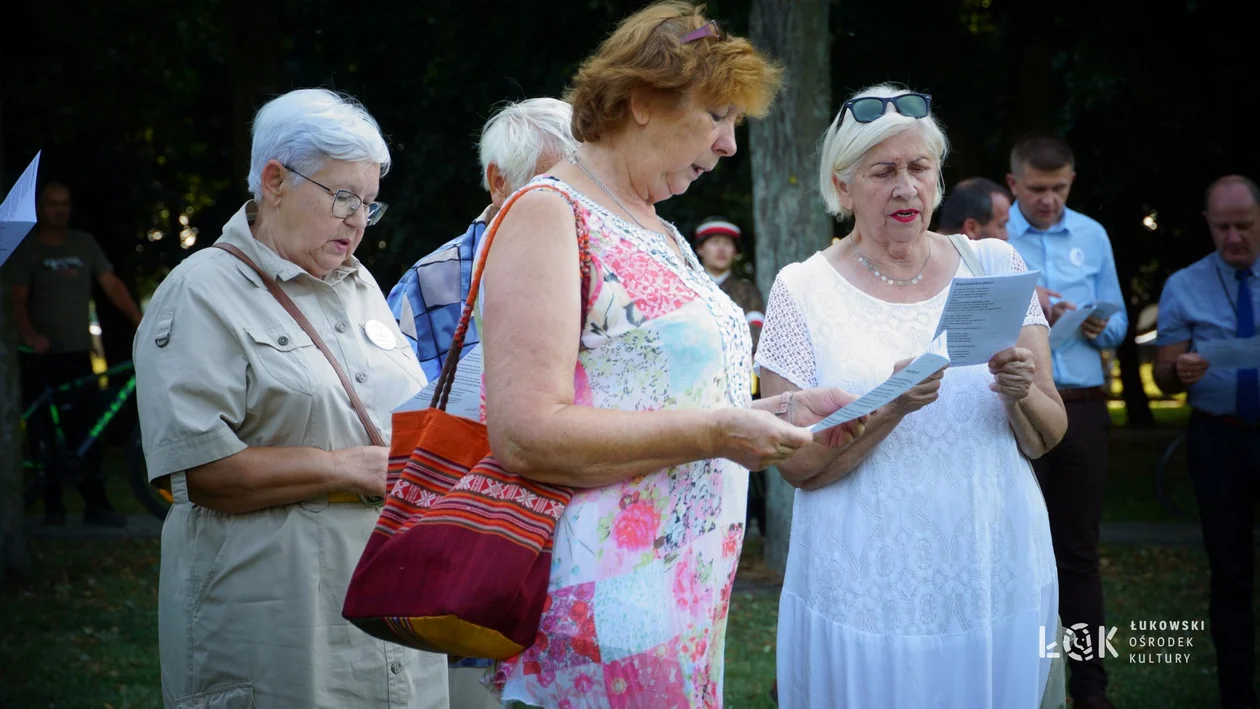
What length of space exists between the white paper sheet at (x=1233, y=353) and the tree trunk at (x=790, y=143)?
285 centimetres

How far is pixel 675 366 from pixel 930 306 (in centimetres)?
132

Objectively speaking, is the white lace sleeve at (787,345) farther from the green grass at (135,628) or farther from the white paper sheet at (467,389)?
the green grass at (135,628)

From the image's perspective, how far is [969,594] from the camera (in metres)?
3.29

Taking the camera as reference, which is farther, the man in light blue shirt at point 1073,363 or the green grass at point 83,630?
the green grass at point 83,630

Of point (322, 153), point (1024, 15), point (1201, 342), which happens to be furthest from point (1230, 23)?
point (322, 153)

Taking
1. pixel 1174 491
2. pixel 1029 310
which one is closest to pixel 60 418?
pixel 1029 310

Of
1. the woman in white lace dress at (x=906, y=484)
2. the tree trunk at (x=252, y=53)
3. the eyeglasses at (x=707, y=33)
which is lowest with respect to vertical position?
the woman in white lace dress at (x=906, y=484)

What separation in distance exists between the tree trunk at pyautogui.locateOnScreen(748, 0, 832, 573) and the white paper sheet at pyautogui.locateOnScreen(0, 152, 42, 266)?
5.86 m

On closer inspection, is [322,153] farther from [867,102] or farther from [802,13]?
[802,13]

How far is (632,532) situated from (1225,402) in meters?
4.33

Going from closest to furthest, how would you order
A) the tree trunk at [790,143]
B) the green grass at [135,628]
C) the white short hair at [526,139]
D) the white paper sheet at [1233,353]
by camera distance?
the white short hair at [526,139] < the white paper sheet at [1233,353] < the green grass at [135,628] < the tree trunk at [790,143]

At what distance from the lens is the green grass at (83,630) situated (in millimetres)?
6109

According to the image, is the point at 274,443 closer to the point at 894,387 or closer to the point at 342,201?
the point at 342,201

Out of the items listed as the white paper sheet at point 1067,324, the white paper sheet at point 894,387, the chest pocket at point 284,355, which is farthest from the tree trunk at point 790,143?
the white paper sheet at point 894,387
